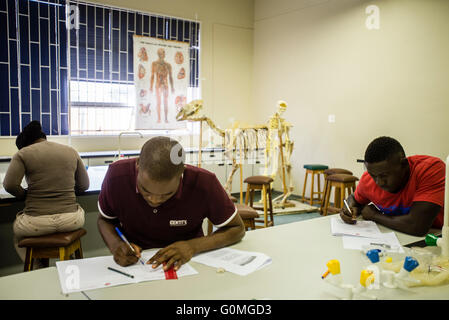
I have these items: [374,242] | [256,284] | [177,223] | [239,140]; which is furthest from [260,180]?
[256,284]

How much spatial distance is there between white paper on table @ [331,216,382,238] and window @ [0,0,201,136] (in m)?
4.66

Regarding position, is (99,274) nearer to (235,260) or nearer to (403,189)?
(235,260)

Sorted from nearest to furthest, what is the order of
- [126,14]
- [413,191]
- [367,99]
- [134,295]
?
[134,295], [413,191], [367,99], [126,14]

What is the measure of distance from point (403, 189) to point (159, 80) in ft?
16.6

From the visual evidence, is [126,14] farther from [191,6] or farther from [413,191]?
[413,191]

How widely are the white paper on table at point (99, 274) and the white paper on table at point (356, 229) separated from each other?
92 centimetres

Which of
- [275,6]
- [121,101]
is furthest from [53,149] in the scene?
[275,6]

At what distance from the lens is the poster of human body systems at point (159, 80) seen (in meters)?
6.33

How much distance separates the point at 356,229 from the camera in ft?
7.00

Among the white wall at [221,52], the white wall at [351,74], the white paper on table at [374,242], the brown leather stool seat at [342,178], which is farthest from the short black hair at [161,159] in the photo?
the white wall at [221,52]

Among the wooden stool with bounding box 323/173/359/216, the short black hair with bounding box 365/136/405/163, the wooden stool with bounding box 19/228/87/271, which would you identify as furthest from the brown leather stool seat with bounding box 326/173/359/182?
the wooden stool with bounding box 19/228/87/271

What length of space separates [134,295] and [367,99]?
17.2 feet

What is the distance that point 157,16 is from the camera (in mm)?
6516

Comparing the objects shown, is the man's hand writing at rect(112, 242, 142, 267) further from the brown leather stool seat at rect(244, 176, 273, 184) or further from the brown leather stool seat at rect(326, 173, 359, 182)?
the brown leather stool seat at rect(326, 173, 359, 182)
